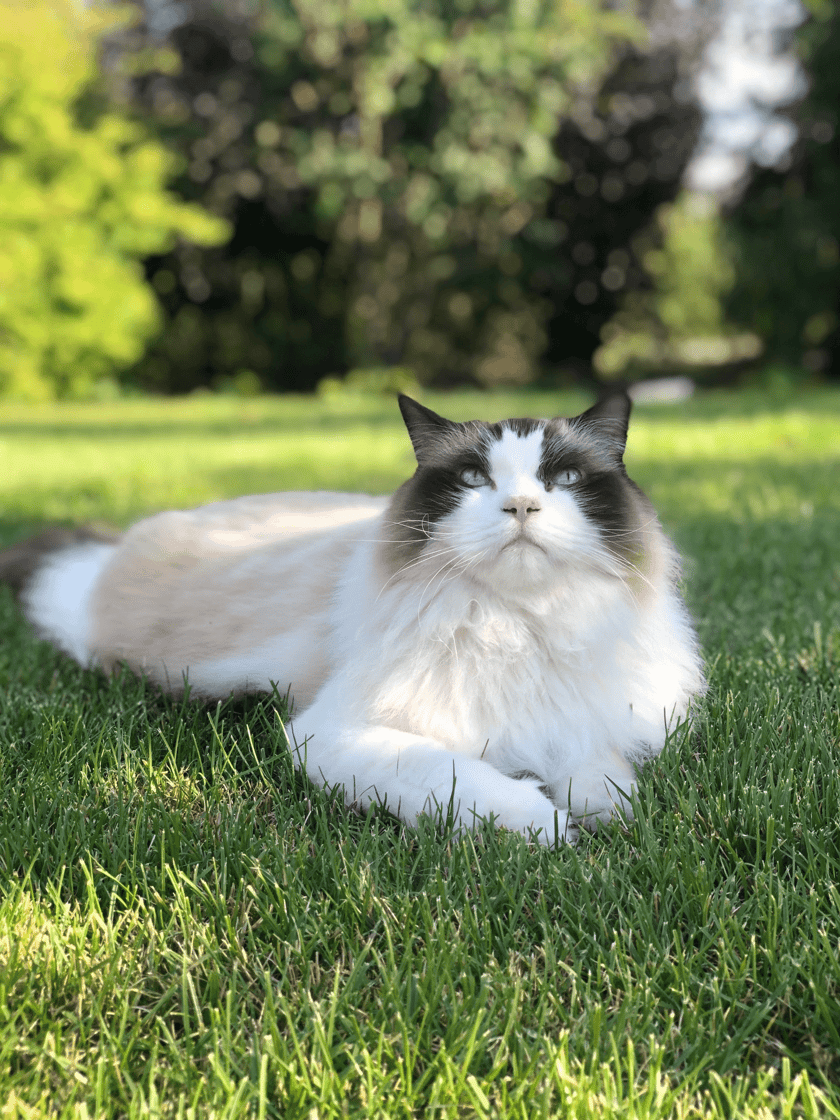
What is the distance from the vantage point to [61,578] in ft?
9.55

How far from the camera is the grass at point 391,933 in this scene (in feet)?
3.57

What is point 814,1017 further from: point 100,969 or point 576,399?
point 576,399

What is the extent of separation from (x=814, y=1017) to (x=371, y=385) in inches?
571

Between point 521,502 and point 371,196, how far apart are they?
1398 cm

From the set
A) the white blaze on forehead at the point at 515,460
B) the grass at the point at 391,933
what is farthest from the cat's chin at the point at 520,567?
the grass at the point at 391,933

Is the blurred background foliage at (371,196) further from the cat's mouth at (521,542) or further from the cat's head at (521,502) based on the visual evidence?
the cat's mouth at (521,542)

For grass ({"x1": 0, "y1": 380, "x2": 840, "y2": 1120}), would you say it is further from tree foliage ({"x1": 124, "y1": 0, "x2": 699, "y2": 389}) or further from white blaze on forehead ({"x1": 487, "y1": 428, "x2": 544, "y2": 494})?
tree foliage ({"x1": 124, "y1": 0, "x2": 699, "y2": 389})

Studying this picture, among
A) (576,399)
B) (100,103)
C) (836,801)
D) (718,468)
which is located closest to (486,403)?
(576,399)

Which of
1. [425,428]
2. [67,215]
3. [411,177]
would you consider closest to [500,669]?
[425,428]

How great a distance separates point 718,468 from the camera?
6.19m

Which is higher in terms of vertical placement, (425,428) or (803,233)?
(803,233)

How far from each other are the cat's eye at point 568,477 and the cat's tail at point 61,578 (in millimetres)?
1449

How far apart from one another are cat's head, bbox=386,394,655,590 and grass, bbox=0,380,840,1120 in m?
0.45

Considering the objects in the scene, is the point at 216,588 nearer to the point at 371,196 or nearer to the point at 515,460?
the point at 515,460
